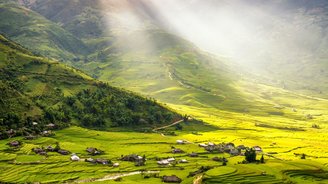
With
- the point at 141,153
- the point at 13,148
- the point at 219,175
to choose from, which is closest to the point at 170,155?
the point at 141,153

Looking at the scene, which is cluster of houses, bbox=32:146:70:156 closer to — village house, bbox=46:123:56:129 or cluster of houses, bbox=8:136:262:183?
cluster of houses, bbox=8:136:262:183

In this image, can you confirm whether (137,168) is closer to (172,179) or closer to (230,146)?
(172,179)

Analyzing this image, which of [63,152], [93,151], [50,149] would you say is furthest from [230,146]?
[50,149]

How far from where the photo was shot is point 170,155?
538 ft

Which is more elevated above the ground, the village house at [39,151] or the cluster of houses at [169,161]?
the village house at [39,151]

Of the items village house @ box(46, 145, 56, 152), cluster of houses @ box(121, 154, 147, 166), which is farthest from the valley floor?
village house @ box(46, 145, 56, 152)

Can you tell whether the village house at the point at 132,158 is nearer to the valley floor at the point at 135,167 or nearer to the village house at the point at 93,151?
the valley floor at the point at 135,167

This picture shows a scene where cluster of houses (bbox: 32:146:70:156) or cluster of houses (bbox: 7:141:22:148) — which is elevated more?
cluster of houses (bbox: 7:141:22:148)

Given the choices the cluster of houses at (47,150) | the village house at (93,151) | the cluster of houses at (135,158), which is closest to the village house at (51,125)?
the cluster of houses at (47,150)

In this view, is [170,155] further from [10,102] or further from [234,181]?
[10,102]

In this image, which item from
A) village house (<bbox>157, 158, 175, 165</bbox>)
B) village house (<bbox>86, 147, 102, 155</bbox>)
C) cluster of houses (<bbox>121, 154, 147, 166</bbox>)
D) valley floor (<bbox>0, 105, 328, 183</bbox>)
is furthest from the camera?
village house (<bbox>86, 147, 102, 155</bbox>)

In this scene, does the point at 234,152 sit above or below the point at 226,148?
below

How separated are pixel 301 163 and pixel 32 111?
131005mm

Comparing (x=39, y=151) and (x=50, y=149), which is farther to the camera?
(x=50, y=149)
